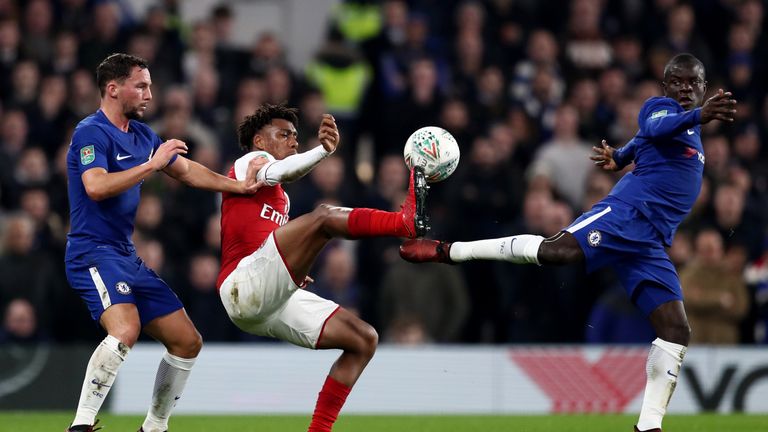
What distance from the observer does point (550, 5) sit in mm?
17484

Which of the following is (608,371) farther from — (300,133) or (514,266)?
(300,133)

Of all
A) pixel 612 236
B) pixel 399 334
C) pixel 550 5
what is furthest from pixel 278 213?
pixel 550 5

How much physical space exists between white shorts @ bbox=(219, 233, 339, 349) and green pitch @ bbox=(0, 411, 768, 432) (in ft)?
5.98

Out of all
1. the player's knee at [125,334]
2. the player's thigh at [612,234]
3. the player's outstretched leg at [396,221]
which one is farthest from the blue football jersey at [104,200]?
the player's thigh at [612,234]

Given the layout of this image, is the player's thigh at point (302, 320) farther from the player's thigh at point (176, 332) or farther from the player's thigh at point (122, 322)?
the player's thigh at point (122, 322)

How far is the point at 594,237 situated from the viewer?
861cm

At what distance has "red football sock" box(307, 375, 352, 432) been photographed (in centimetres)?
811

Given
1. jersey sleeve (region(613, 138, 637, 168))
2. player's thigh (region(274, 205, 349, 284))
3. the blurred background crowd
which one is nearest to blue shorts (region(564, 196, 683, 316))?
jersey sleeve (region(613, 138, 637, 168))

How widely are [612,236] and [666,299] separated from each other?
542 mm

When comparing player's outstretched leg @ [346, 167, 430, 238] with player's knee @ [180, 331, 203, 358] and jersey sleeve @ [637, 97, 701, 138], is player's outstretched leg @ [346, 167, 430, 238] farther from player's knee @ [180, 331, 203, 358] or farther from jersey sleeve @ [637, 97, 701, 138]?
jersey sleeve @ [637, 97, 701, 138]

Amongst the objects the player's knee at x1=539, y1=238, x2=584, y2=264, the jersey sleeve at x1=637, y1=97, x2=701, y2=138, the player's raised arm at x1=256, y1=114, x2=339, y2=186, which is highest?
the jersey sleeve at x1=637, y1=97, x2=701, y2=138

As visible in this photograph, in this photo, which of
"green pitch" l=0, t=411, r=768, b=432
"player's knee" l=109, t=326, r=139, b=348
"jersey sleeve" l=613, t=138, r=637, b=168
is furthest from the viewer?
"green pitch" l=0, t=411, r=768, b=432

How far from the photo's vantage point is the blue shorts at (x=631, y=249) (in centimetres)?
863

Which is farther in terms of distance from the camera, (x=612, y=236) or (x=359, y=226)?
(x=612, y=236)
